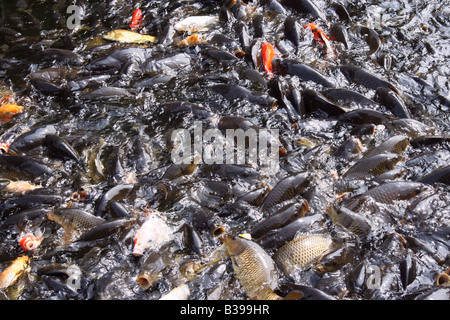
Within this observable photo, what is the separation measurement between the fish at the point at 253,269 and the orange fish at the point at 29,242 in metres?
1.67

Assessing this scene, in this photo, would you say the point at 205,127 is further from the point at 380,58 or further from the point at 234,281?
the point at 380,58

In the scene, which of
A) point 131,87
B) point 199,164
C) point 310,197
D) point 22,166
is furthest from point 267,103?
point 22,166

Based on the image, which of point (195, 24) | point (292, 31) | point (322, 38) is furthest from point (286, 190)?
point (195, 24)

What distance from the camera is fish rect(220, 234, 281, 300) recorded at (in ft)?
9.70

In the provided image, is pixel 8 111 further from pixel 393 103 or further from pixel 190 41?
pixel 393 103

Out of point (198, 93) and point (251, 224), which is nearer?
point (251, 224)

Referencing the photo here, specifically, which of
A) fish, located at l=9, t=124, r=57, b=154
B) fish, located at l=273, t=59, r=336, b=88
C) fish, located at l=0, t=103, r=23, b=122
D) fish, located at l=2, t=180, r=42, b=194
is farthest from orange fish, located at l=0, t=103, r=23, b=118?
fish, located at l=273, t=59, r=336, b=88

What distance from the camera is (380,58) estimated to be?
532cm

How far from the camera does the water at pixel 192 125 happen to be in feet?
10.6

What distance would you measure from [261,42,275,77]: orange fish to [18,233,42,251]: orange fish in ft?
10.5

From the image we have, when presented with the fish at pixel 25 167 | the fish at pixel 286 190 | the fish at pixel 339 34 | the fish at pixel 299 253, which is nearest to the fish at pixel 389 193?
the fish at pixel 286 190

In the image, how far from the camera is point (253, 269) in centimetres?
303

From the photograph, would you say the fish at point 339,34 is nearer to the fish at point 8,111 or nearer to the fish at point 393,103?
the fish at point 393,103
